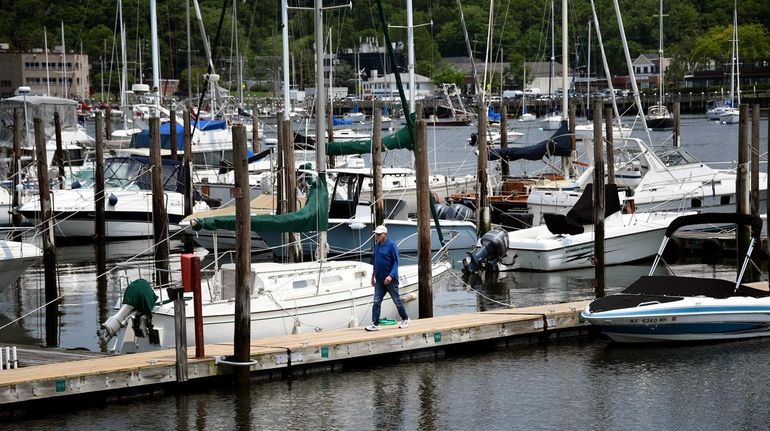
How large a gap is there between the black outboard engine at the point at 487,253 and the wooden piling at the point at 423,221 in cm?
950

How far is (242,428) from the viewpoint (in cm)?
1925

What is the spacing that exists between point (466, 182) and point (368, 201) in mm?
10889

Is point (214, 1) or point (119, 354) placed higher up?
point (214, 1)

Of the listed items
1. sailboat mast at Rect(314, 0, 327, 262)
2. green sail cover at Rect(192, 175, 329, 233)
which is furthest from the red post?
sailboat mast at Rect(314, 0, 327, 262)

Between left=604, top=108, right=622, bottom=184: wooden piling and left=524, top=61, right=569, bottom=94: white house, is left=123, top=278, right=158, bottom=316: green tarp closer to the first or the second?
left=604, top=108, right=622, bottom=184: wooden piling

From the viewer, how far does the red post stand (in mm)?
20516

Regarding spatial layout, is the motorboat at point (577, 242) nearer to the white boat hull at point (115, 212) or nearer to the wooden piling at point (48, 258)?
the wooden piling at point (48, 258)

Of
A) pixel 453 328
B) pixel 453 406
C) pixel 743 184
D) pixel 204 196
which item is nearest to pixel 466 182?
pixel 204 196

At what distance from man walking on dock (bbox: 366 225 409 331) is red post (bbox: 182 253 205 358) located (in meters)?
3.51

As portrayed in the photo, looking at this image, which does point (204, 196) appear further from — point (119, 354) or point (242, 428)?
point (242, 428)

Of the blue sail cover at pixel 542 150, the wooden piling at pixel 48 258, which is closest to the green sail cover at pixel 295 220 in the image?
the wooden piling at pixel 48 258

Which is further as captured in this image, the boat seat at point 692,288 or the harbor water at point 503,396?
the boat seat at point 692,288

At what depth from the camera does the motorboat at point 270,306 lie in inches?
892

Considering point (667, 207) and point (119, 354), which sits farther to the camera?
point (667, 207)
